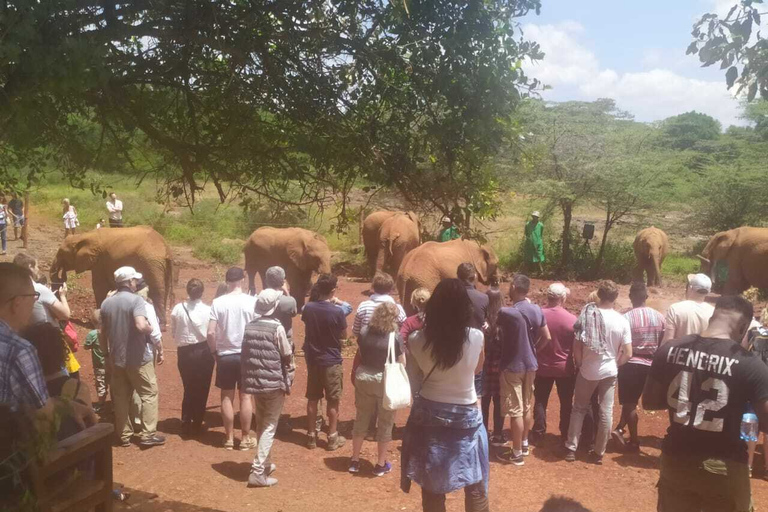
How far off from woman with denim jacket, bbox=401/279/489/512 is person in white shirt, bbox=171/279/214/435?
3418 millimetres

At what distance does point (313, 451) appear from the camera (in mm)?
7203

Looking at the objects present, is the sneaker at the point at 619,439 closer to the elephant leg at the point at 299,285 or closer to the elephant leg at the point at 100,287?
the elephant leg at the point at 299,285

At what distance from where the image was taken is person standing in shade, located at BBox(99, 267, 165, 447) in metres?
6.64

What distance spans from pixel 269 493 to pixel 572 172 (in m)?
15.4

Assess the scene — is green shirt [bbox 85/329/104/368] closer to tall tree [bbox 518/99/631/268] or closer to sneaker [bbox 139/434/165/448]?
sneaker [bbox 139/434/165/448]

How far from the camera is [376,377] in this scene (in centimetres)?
638

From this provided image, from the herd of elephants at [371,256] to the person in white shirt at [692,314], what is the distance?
10.8 feet

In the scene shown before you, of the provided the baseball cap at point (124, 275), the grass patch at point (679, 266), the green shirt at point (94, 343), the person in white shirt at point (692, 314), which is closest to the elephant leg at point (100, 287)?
the green shirt at point (94, 343)

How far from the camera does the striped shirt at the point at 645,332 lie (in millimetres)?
6906

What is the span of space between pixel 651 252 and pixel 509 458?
497 inches

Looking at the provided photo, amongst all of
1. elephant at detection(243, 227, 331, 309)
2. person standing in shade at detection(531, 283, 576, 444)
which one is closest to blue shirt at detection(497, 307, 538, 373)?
person standing in shade at detection(531, 283, 576, 444)

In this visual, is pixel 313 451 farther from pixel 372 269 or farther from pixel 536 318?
pixel 372 269

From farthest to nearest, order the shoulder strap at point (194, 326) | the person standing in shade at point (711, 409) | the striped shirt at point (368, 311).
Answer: the shoulder strap at point (194, 326) < the striped shirt at point (368, 311) < the person standing in shade at point (711, 409)

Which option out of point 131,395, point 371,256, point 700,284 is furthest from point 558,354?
point 371,256
